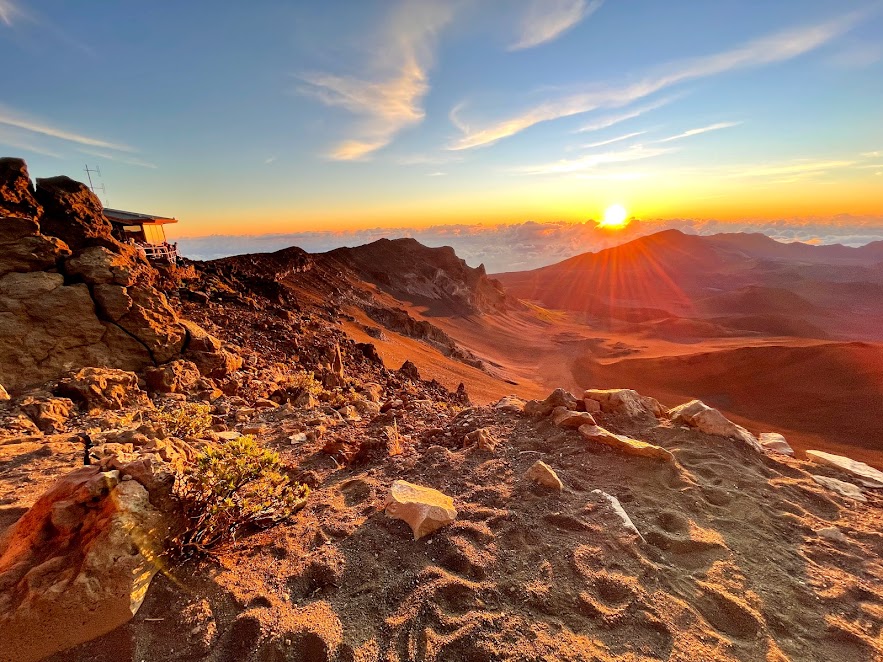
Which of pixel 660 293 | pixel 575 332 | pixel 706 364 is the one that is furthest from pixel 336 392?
pixel 660 293

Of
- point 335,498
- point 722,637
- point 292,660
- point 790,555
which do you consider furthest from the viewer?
point 335,498

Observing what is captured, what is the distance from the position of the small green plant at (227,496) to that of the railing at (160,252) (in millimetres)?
13121

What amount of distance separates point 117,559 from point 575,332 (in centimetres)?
4303

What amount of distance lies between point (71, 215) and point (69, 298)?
200 centimetres

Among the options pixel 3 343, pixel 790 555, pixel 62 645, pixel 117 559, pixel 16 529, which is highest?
pixel 3 343

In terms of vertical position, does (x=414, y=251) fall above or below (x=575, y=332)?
above

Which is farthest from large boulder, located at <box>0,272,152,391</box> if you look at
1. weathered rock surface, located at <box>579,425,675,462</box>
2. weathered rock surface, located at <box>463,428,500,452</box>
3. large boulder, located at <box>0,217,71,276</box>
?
weathered rock surface, located at <box>579,425,675,462</box>

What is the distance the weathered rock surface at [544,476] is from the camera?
3.78m

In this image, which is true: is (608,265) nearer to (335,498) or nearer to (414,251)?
(414,251)

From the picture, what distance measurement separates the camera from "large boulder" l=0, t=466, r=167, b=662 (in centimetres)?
200

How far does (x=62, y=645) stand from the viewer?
200cm

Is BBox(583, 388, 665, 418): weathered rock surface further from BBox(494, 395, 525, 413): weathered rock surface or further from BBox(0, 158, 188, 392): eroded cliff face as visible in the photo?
BBox(0, 158, 188, 392): eroded cliff face

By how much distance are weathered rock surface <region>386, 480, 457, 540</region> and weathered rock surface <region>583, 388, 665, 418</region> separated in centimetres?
321

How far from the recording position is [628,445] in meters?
4.43
